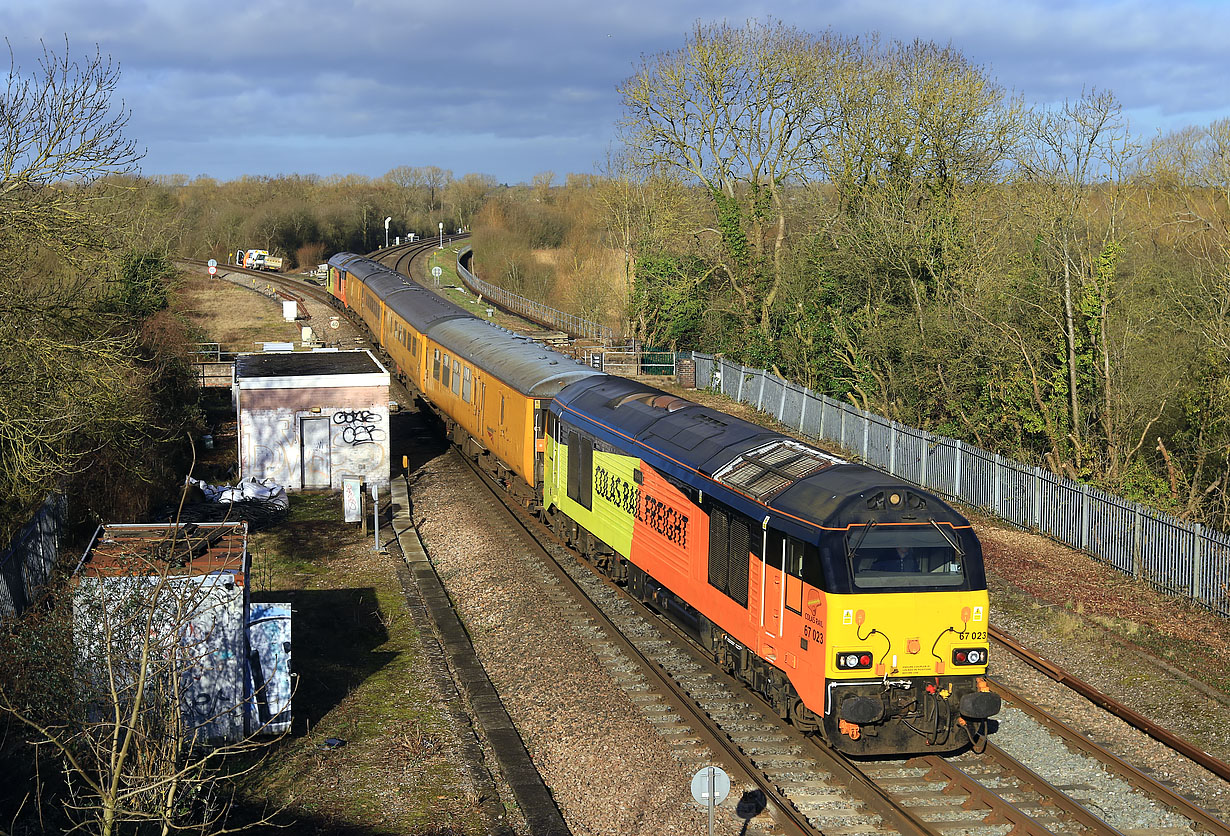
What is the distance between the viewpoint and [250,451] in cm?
2505

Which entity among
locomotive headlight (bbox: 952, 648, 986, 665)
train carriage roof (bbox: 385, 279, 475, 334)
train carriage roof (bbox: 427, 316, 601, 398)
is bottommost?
locomotive headlight (bbox: 952, 648, 986, 665)

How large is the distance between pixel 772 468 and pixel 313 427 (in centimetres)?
1583

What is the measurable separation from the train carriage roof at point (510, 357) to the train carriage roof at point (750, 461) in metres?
2.40

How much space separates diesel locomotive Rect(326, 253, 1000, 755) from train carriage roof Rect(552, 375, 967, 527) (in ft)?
0.09

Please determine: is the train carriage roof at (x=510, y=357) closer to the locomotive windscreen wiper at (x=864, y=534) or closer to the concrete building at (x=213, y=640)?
the concrete building at (x=213, y=640)

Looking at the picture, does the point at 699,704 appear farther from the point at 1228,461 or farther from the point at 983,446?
the point at 983,446

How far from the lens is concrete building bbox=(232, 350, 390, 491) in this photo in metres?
25.0

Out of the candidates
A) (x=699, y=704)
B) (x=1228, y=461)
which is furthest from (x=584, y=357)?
(x=699, y=704)

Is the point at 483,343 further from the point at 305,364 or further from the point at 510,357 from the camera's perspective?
the point at 305,364

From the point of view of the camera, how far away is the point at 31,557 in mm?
15812

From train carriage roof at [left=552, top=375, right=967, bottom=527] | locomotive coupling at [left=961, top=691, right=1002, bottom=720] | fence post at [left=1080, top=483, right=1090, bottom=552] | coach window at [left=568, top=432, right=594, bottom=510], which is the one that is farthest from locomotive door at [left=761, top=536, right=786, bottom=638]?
fence post at [left=1080, top=483, right=1090, bottom=552]

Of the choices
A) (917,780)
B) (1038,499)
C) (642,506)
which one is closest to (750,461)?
(642,506)

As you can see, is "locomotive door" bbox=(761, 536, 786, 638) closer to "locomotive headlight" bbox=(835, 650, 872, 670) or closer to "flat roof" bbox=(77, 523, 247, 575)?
"locomotive headlight" bbox=(835, 650, 872, 670)

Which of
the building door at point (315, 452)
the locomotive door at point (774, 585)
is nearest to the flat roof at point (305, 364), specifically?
the building door at point (315, 452)
